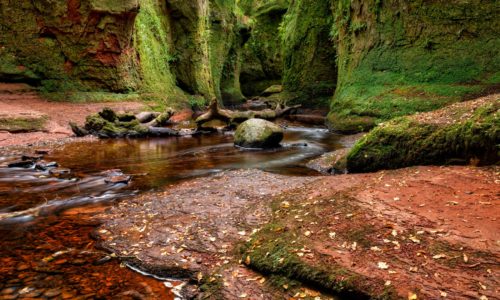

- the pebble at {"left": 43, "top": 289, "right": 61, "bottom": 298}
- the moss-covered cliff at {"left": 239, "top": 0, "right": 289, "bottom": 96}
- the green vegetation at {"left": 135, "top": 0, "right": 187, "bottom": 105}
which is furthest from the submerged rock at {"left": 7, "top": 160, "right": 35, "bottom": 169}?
the moss-covered cliff at {"left": 239, "top": 0, "right": 289, "bottom": 96}

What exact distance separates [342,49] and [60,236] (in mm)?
19095

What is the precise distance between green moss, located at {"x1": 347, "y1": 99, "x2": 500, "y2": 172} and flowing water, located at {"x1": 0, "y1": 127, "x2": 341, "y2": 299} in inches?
74.6

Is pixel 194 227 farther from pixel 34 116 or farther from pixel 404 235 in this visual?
pixel 34 116

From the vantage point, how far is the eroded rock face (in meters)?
15.7

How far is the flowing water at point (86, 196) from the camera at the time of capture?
12.3 ft

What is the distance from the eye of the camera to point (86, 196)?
21.8 ft

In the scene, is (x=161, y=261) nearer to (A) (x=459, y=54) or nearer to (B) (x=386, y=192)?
(B) (x=386, y=192)

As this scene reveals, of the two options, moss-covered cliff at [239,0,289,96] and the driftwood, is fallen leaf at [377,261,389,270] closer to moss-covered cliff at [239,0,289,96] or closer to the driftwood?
the driftwood

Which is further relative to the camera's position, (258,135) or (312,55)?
(312,55)

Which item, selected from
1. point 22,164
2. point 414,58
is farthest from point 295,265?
point 414,58

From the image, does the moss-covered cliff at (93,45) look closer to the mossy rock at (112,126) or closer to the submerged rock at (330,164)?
the mossy rock at (112,126)

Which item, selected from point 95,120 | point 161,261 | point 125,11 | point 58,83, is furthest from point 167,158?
point 125,11

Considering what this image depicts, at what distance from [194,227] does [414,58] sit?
1371 centimetres

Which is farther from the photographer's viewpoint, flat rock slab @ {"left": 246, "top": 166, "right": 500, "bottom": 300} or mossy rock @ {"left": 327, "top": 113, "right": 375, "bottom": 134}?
mossy rock @ {"left": 327, "top": 113, "right": 375, "bottom": 134}
